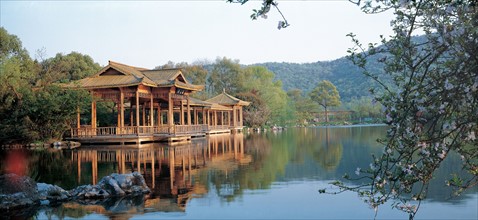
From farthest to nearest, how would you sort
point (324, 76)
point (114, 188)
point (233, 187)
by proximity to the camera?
point (324, 76) < point (233, 187) < point (114, 188)

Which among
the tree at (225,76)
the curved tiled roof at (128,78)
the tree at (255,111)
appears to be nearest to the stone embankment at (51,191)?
the curved tiled roof at (128,78)

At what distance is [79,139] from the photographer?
20781 millimetres

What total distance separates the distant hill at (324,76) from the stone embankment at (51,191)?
69.2m

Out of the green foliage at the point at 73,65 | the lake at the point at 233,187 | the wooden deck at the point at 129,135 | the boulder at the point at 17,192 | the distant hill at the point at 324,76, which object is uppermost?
the distant hill at the point at 324,76

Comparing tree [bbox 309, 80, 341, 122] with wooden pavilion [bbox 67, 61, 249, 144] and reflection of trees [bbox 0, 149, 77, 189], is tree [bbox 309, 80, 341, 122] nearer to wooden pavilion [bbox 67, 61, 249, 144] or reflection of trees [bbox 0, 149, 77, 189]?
wooden pavilion [bbox 67, 61, 249, 144]

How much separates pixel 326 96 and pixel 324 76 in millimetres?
32895

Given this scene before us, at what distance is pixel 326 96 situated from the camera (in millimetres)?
59344

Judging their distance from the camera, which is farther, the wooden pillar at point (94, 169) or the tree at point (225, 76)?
the tree at point (225, 76)

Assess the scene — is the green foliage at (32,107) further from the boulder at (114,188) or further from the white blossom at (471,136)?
the white blossom at (471,136)

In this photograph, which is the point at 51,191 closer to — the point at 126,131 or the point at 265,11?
the point at 265,11

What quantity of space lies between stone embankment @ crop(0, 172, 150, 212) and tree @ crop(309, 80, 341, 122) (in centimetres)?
5323

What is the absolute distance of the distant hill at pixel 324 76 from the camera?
78500 millimetres

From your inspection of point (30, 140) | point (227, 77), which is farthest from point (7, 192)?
point (227, 77)

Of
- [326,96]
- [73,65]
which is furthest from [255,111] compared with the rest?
[326,96]
